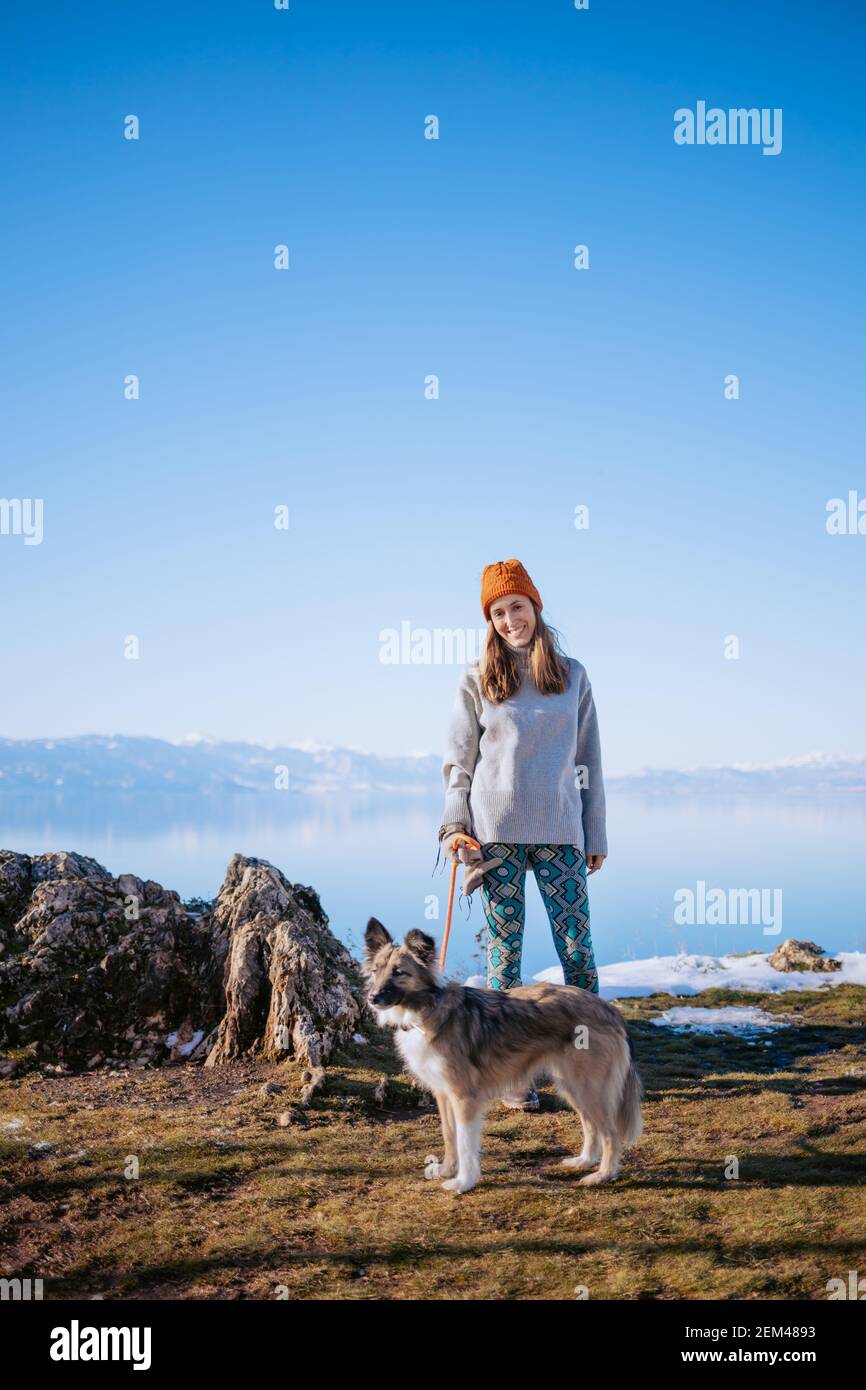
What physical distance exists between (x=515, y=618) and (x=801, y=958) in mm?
7779

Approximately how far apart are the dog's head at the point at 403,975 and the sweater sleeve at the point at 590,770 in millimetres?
1819

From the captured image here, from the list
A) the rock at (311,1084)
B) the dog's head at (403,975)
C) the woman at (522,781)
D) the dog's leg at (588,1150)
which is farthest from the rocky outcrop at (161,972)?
the dog's leg at (588,1150)

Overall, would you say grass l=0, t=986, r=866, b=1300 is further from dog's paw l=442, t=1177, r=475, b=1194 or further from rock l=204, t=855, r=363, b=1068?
rock l=204, t=855, r=363, b=1068

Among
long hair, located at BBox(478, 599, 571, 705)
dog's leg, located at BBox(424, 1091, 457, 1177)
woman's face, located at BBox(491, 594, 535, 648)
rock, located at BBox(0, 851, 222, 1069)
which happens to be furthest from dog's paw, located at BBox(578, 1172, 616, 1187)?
rock, located at BBox(0, 851, 222, 1069)

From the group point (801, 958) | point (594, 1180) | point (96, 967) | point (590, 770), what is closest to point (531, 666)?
point (590, 770)

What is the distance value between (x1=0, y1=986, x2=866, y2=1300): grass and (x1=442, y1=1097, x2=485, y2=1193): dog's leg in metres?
0.09

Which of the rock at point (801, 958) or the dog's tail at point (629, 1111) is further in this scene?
the rock at point (801, 958)

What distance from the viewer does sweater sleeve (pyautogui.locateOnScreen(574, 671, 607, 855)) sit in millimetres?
6996

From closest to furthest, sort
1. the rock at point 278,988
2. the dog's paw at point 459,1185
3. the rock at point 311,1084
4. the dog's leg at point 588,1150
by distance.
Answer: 1. the dog's paw at point 459,1185
2. the dog's leg at point 588,1150
3. the rock at point 311,1084
4. the rock at point 278,988

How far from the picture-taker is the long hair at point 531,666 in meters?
6.79

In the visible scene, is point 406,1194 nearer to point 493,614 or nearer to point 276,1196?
point 276,1196

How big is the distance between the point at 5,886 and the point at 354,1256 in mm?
5786

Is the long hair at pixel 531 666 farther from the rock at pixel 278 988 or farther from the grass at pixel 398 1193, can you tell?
the grass at pixel 398 1193

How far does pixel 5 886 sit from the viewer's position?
894 centimetres
